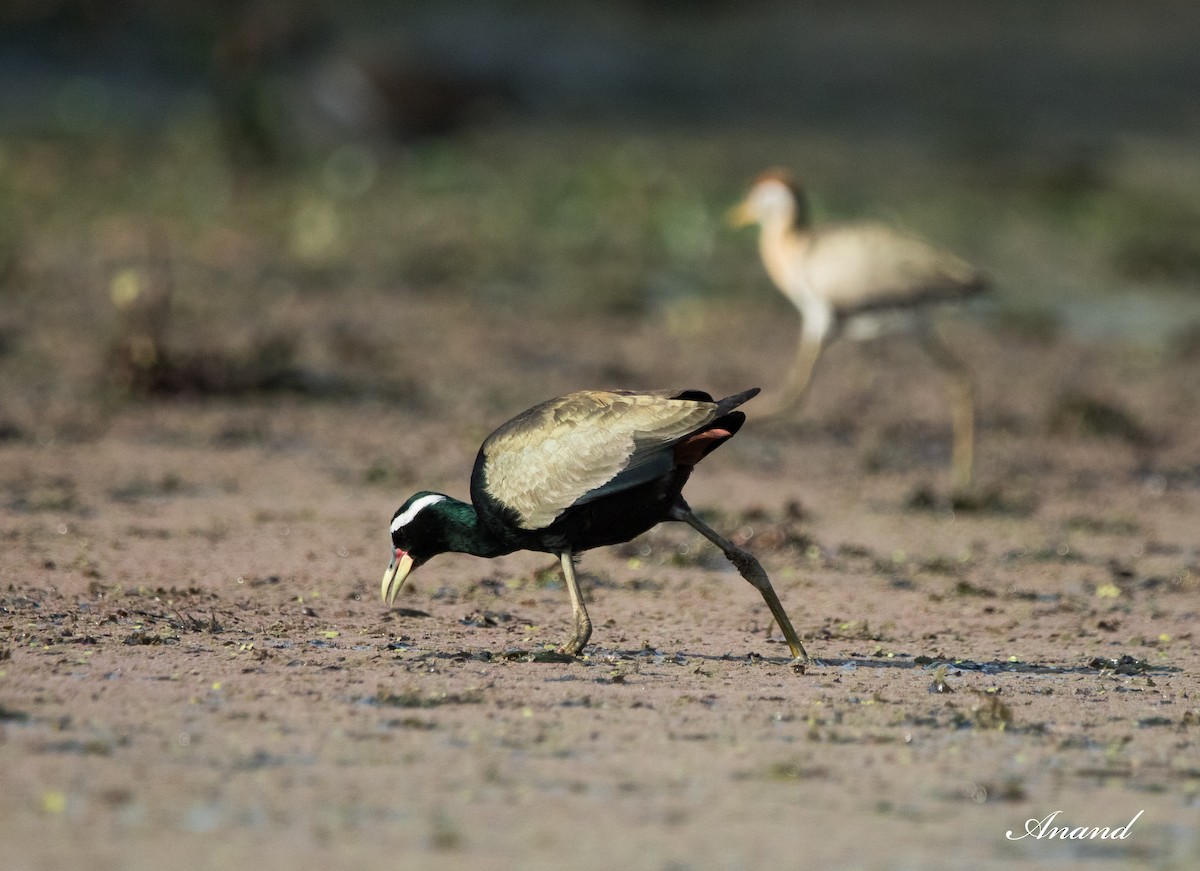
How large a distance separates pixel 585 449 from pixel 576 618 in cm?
51

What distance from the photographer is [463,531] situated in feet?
19.9

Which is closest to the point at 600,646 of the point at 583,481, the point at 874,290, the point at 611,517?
the point at 611,517

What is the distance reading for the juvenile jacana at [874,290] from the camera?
31.6ft

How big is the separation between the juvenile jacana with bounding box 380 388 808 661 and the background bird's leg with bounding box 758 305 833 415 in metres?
3.59

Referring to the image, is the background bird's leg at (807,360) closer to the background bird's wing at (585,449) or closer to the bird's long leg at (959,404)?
the bird's long leg at (959,404)

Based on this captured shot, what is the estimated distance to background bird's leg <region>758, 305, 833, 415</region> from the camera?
963 centimetres

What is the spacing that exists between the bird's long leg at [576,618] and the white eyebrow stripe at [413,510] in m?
0.43

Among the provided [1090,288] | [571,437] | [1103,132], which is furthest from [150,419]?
[1103,132]

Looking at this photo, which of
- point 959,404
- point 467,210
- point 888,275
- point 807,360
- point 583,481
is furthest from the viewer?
point 467,210
